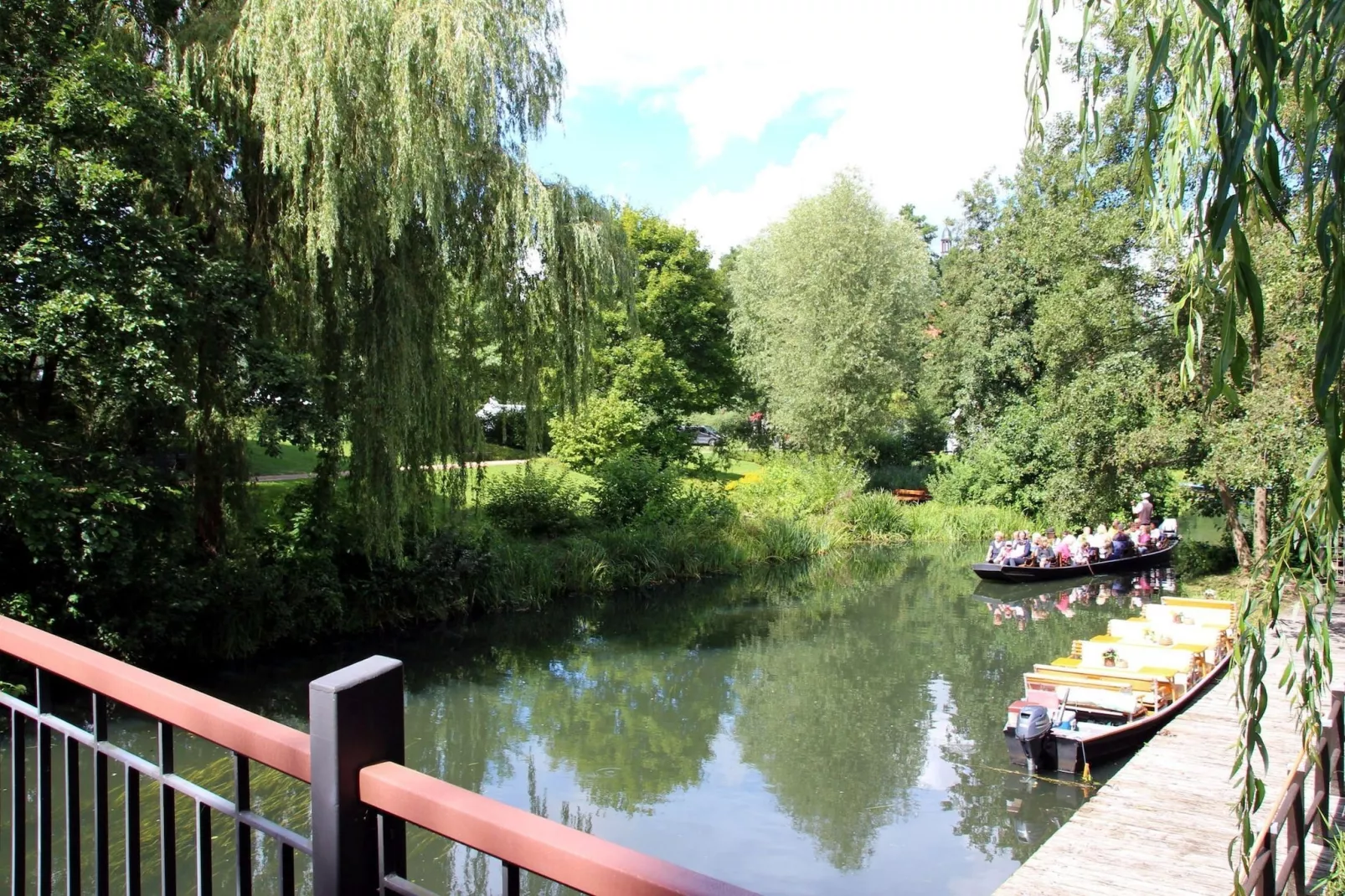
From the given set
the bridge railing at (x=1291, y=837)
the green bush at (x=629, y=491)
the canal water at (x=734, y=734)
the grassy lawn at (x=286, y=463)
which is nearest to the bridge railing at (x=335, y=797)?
the bridge railing at (x=1291, y=837)

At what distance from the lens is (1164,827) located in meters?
6.88

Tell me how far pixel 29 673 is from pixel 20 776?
27.8ft

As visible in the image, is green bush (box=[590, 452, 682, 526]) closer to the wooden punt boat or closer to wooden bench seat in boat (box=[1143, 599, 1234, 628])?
wooden bench seat in boat (box=[1143, 599, 1234, 628])

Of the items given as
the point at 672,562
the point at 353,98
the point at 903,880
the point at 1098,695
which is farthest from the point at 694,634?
the point at 353,98

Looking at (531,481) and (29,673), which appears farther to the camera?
(531,481)

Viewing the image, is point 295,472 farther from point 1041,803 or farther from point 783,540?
point 1041,803

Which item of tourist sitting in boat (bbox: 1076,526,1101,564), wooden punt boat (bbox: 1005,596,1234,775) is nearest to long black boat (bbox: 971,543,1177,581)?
tourist sitting in boat (bbox: 1076,526,1101,564)

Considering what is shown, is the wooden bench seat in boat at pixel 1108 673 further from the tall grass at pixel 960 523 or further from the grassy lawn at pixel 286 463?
the tall grass at pixel 960 523

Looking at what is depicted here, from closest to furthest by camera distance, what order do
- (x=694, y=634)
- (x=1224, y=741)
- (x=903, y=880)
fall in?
(x=903, y=880), (x=1224, y=741), (x=694, y=634)

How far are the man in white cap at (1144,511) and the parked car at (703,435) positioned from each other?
11.6 metres

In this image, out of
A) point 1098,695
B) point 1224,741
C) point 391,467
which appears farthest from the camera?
point 391,467

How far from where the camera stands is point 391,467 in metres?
12.2

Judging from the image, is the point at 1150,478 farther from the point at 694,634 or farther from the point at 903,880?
the point at 903,880

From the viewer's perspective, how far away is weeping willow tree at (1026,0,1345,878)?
1.77 m
